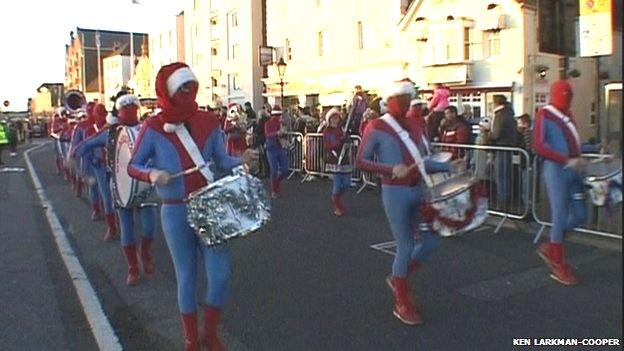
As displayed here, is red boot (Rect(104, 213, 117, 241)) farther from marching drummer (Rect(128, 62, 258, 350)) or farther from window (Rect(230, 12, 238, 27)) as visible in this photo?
window (Rect(230, 12, 238, 27))

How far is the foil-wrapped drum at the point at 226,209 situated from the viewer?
4.05 metres

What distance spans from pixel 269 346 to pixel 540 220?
193 inches

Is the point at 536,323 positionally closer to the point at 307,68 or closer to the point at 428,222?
the point at 428,222

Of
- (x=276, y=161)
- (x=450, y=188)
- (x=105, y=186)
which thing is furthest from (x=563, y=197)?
(x=276, y=161)

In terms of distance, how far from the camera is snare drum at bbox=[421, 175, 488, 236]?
15.6 ft

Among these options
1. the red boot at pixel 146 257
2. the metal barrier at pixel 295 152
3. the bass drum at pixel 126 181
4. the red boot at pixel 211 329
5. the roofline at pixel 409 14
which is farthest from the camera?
the roofline at pixel 409 14

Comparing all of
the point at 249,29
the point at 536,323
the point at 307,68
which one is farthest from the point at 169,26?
the point at 536,323

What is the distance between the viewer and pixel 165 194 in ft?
14.0

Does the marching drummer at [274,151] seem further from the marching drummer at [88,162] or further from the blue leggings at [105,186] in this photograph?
the blue leggings at [105,186]

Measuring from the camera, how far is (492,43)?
3170cm

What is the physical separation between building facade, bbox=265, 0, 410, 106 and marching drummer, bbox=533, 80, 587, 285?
28004 millimetres

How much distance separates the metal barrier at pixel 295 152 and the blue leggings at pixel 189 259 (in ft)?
38.4

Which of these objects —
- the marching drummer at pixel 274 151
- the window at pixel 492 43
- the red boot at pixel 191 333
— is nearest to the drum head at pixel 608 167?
the red boot at pixel 191 333

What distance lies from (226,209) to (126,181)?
2589 millimetres
